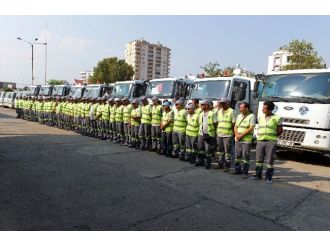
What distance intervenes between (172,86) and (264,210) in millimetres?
7231

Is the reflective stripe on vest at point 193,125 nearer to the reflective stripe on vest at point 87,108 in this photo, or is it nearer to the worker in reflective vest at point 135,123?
the worker in reflective vest at point 135,123

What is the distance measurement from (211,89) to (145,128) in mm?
2426

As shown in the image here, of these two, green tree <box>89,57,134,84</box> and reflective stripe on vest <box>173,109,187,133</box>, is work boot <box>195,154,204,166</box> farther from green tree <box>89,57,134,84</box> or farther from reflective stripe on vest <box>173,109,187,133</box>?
green tree <box>89,57,134,84</box>

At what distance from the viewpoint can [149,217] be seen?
171 inches

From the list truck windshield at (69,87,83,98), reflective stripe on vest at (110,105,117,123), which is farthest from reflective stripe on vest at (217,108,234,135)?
truck windshield at (69,87,83,98)

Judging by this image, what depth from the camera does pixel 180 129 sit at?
8.37 m

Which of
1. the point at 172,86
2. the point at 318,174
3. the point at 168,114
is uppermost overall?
the point at 172,86

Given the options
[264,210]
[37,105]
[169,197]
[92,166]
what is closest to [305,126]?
[264,210]

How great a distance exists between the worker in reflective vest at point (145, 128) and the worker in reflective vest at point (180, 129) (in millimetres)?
1232

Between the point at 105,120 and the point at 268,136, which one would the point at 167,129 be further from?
the point at 105,120

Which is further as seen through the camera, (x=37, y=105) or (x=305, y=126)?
(x=37, y=105)

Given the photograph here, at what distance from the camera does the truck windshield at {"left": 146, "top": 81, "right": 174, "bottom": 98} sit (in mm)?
11466

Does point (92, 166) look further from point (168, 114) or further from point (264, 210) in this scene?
point (264, 210)

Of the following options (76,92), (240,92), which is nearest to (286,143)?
(240,92)
